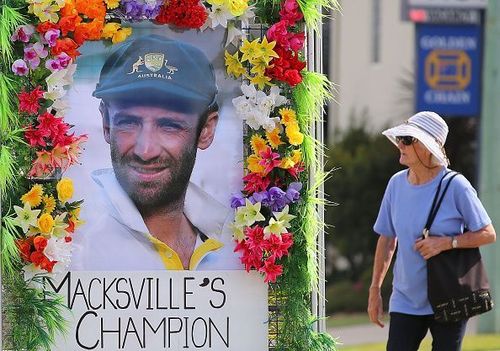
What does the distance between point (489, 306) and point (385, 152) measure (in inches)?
553

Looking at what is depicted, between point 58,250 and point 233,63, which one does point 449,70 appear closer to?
point 233,63

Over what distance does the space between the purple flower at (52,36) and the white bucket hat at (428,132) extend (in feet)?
5.77

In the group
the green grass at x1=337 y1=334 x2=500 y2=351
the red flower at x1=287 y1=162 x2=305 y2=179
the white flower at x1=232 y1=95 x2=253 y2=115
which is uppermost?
the white flower at x1=232 y1=95 x2=253 y2=115

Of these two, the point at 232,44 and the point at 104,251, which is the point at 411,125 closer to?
the point at 232,44

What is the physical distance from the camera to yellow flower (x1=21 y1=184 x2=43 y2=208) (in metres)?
5.57

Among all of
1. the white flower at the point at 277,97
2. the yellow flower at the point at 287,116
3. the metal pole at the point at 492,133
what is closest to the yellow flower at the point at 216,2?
the white flower at the point at 277,97

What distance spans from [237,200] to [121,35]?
93 cm

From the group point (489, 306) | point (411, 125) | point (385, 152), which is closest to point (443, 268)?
point (489, 306)

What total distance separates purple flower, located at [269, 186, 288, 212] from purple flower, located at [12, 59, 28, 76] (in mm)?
1263

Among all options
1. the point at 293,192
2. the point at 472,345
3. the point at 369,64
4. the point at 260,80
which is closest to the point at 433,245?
the point at 293,192

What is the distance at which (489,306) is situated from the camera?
6082 millimetres

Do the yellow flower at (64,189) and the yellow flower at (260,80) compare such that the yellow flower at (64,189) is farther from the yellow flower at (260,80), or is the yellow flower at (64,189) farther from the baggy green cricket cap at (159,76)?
the yellow flower at (260,80)

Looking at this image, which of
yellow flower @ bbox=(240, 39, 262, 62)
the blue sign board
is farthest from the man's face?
the blue sign board

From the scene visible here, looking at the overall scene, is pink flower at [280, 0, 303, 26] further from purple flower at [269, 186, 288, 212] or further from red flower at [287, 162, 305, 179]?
purple flower at [269, 186, 288, 212]
